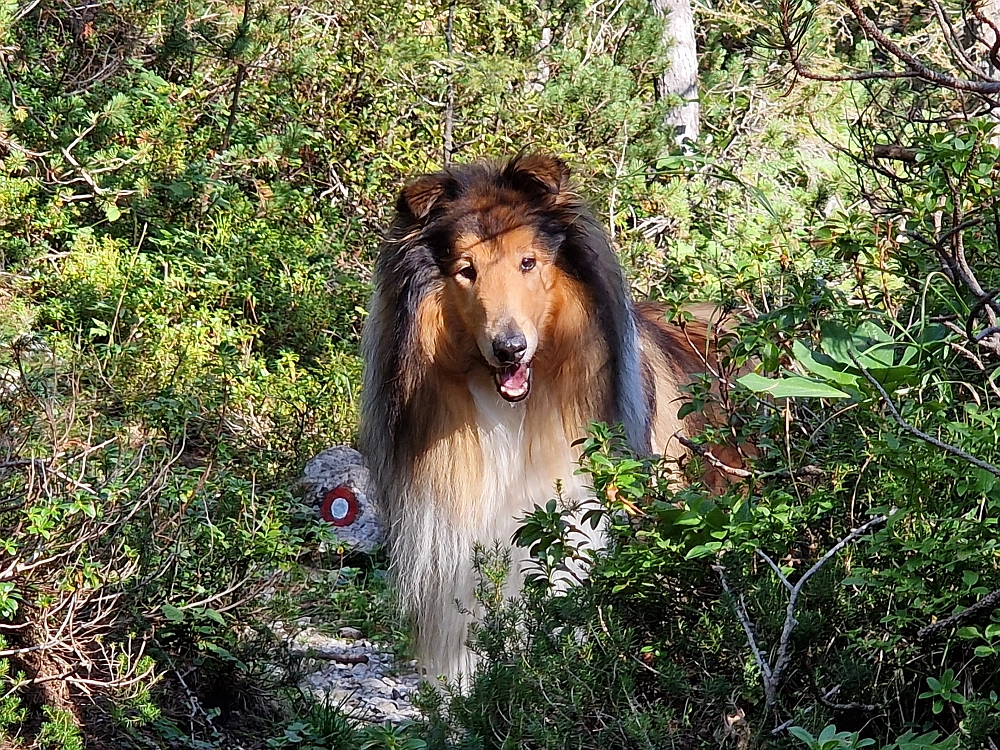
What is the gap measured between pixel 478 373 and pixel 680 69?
5.92m

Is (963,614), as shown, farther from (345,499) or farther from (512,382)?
(345,499)

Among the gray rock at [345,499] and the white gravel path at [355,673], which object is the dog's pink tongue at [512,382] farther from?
the gray rock at [345,499]

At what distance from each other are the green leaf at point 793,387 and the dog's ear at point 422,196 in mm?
2301

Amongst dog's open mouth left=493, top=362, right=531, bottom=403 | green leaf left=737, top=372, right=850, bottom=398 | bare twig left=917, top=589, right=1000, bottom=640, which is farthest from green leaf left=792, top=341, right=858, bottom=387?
dog's open mouth left=493, top=362, right=531, bottom=403

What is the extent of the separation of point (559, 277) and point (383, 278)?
2.32 feet

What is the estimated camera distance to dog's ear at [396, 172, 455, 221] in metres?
4.69

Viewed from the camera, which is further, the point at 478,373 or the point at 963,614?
the point at 478,373

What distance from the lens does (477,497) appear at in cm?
469

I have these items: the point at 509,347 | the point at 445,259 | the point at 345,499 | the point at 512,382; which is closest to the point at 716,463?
the point at 509,347

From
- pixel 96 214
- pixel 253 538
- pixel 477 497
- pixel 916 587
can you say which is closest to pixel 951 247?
pixel 916 587

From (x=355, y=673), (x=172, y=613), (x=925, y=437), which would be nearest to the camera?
(x=925, y=437)

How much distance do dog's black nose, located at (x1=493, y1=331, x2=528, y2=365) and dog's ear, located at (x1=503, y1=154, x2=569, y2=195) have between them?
0.67 metres

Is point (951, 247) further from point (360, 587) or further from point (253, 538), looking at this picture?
point (360, 587)

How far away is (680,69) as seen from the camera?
980 centimetres
